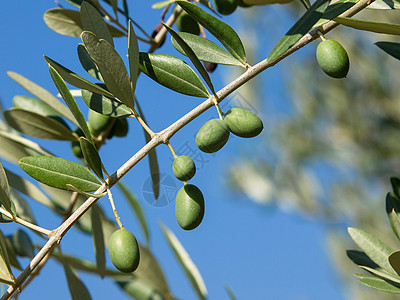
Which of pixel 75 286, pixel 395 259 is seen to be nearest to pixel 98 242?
pixel 75 286

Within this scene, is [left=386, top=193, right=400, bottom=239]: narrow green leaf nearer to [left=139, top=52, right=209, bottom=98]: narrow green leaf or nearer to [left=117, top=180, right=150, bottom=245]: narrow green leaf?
[left=139, top=52, right=209, bottom=98]: narrow green leaf

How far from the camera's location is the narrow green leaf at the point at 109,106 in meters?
0.57

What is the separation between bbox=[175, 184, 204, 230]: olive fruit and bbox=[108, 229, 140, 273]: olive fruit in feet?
0.17

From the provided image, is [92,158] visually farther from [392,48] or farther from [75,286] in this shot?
[392,48]

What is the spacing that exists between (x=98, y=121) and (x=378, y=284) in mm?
454

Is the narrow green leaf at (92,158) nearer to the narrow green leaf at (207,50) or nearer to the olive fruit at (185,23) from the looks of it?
the narrow green leaf at (207,50)

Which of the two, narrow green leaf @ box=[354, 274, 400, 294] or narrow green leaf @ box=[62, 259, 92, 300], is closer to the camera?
narrow green leaf @ box=[354, 274, 400, 294]

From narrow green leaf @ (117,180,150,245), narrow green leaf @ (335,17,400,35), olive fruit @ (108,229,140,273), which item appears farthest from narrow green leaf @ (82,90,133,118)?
narrow green leaf @ (117,180,150,245)

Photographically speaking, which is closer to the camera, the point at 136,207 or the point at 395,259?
the point at 395,259

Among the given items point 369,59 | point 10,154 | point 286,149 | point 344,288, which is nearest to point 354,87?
point 369,59

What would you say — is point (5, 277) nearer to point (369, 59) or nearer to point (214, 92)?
point (214, 92)

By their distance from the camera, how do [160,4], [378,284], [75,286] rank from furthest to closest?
1. [160,4]
2. [75,286]
3. [378,284]

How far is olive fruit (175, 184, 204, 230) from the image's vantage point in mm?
526

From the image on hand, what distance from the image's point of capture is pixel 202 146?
1.69 feet
